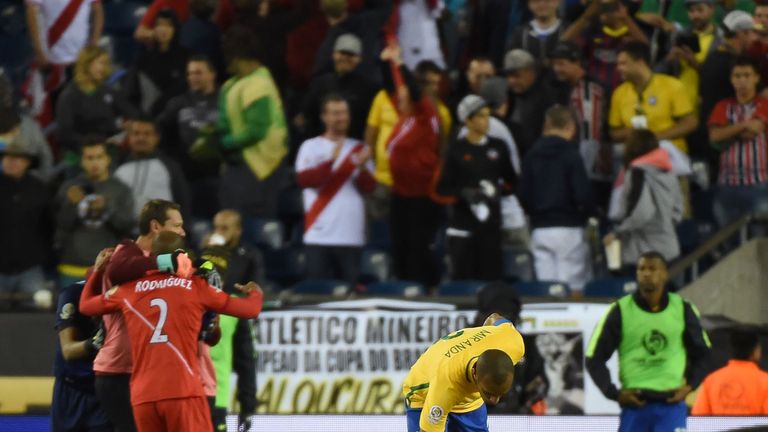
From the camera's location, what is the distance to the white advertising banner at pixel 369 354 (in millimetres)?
12453

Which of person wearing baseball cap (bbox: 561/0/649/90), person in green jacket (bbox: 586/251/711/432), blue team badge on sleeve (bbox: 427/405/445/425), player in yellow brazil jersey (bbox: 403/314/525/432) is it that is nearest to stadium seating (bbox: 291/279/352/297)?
person in green jacket (bbox: 586/251/711/432)

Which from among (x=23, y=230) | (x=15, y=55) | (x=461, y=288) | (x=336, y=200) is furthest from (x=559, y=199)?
(x=15, y=55)

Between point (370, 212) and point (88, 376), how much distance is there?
5061 millimetres

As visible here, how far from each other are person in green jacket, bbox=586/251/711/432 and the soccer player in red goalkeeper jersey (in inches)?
121

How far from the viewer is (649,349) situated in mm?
10750

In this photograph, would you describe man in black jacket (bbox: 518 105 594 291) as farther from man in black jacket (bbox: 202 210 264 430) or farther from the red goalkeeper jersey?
the red goalkeeper jersey

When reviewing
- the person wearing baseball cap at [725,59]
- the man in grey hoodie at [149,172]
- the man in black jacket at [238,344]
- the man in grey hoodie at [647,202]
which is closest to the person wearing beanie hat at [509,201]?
the man in grey hoodie at [647,202]

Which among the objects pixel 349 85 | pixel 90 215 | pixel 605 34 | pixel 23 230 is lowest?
pixel 23 230

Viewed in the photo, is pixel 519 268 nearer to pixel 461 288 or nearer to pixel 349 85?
pixel 461 288

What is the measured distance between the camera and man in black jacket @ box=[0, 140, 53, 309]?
1293cm

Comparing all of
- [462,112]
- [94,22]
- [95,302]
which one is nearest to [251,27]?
[94,22]

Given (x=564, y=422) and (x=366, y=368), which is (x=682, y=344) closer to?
(x=564, y=422)

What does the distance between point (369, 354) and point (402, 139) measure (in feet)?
5.63

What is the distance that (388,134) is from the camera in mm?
13461
